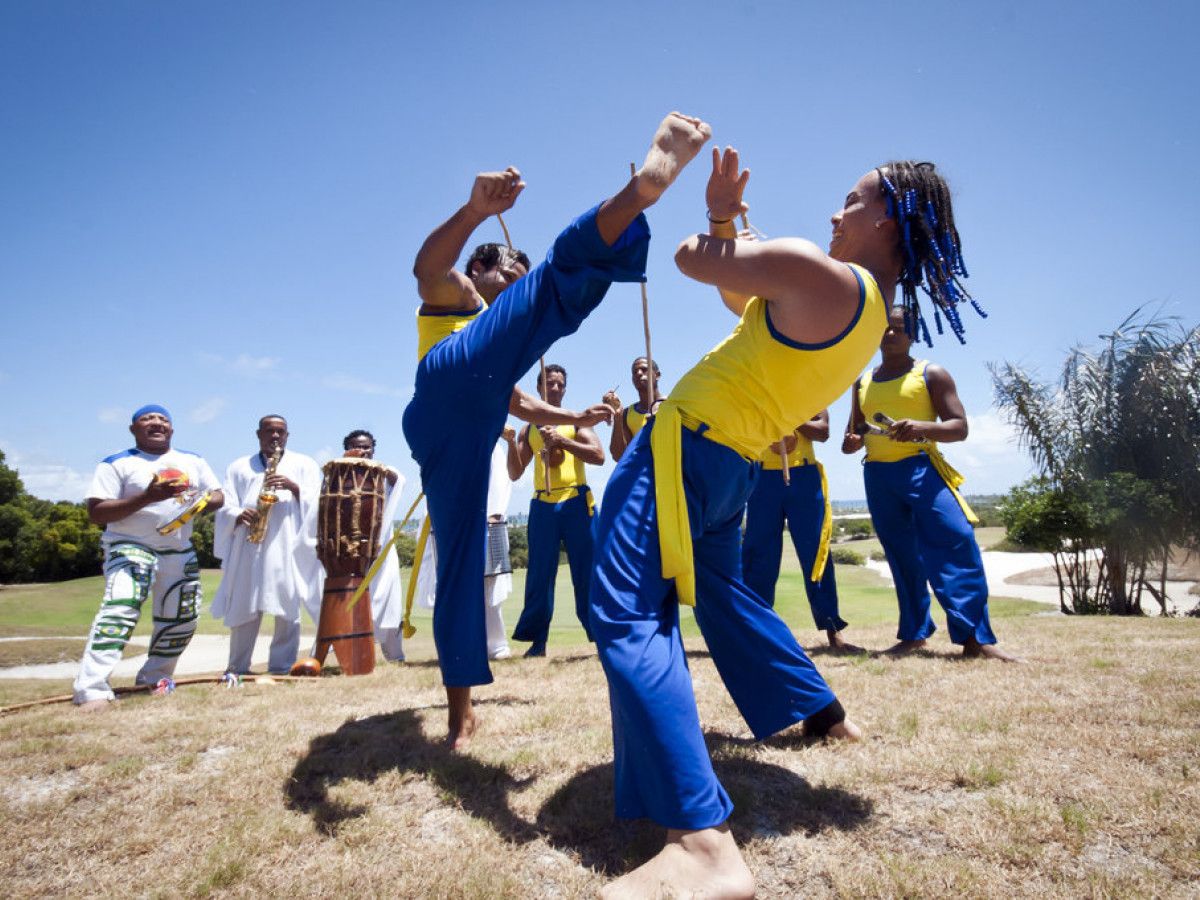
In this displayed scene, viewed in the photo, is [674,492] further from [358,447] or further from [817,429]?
[358,447]

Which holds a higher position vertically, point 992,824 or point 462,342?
point 462,342

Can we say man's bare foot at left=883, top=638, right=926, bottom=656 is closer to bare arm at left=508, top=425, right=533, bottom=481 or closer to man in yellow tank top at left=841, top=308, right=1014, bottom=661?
man in yellow tank top at left=841, top=308, right=1014, bottom=661

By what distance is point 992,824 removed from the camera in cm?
196

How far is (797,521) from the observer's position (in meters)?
5.32

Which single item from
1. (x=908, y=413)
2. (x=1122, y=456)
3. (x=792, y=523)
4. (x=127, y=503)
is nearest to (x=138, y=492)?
(x=127, y=503)

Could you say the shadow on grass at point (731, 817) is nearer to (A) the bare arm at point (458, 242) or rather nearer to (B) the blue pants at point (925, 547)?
(A) the bare arm at point (458, 242)

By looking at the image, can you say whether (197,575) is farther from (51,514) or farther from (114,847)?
(51,514)

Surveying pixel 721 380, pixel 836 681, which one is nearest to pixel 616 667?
pixel 721 380

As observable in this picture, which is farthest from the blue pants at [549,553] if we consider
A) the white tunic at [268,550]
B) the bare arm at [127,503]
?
the bare arm at [127,503]

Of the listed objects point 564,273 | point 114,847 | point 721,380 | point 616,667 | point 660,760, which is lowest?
point 114,847

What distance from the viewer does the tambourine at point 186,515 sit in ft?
15.8

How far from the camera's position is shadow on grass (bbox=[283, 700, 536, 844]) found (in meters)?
2.25

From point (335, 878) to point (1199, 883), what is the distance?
2.06 metres

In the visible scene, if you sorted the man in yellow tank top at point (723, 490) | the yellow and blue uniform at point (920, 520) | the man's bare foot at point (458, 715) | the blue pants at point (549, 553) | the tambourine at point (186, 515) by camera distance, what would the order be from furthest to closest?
the blue pants at point (549, 553), the tambourine at point (186, 515), the yellow and blue uniform at point (920, 520), the man's bare foot at point (458, 715), the man in yellow tank top at point (723, 490)
